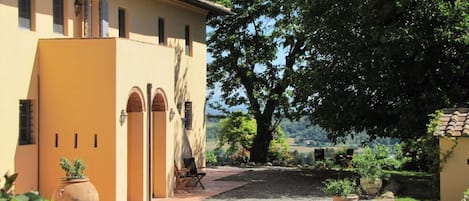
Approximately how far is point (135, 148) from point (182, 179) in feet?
9.23

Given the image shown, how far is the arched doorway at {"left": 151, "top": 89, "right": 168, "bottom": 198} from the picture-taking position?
17.1 m

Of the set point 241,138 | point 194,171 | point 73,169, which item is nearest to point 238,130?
point 241,138

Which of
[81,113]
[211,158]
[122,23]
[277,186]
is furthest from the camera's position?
[211,158]

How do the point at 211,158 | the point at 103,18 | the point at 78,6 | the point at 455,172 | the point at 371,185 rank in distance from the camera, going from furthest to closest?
1. the point at 211,158
2. the point at 103,18
3. the point at 371,185
4. the point at 78,6
5. the point at 455,172

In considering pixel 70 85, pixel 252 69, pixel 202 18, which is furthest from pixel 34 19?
pixel 252 69

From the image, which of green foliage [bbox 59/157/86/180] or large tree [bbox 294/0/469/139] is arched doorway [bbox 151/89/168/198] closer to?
green foliage [bbox 59/157/86/180]

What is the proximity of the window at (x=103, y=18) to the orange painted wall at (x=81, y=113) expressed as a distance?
204 cm

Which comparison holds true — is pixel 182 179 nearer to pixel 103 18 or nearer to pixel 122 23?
pixel 122 23

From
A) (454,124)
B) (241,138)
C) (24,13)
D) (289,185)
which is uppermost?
(24,13)

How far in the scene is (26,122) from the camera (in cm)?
1382

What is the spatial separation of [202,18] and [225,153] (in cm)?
1030

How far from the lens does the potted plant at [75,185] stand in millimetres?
12617

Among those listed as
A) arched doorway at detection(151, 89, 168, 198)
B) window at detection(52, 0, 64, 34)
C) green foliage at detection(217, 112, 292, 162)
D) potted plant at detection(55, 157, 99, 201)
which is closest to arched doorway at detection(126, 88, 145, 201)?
arched doorway at detection(151, 89, 168, 198)

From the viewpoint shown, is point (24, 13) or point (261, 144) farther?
point (261, 144)
